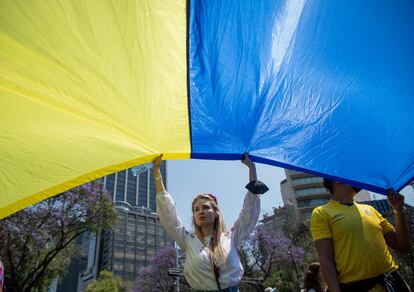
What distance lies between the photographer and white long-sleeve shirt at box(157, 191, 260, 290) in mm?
2109

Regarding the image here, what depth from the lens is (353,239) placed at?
219 centimetres

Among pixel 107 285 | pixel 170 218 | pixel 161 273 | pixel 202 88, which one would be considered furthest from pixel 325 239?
pixel 107 285

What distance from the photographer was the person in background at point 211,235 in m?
2.11

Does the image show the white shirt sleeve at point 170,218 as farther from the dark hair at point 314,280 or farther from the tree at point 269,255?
the tree at point 269,255

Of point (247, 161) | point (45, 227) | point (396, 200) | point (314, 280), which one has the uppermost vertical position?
point (45, 227)

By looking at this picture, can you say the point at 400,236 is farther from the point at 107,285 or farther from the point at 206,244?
the point at 107,285

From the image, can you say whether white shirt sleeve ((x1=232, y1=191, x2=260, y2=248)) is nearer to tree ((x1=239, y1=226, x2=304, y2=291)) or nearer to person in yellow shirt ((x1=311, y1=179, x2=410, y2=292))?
person in yellow shirt ((x1=311, y1=179, x2=410, y2=292))

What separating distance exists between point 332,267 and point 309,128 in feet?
3.69

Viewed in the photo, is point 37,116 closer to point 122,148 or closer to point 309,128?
point 122,148

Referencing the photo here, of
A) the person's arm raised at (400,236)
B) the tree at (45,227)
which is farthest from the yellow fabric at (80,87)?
the tree at (45,227)

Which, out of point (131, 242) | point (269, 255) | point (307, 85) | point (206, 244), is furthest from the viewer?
point (131, 242)

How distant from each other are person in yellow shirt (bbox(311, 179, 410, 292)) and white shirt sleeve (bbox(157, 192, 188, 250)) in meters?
1.02

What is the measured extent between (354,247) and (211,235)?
3.36 ft

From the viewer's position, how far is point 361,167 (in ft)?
9.03
